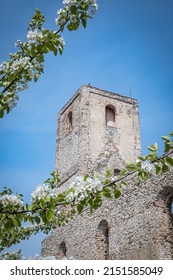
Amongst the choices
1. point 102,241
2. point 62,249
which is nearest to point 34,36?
point 102,241

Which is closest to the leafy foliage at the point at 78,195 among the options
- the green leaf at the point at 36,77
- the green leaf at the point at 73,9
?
the green leaf at the point at 36,77

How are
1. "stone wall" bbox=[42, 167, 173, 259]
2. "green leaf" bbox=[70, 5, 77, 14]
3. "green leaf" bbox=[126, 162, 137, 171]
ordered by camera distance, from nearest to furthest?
1. "green leaf" bbox=[126, 162, 137, 171]
2. "green leaf" bbox=[70, 5, 77, 14]
3. "stone wall" bbox=[42, 167, 173, 259]

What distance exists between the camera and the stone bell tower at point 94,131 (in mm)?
19875

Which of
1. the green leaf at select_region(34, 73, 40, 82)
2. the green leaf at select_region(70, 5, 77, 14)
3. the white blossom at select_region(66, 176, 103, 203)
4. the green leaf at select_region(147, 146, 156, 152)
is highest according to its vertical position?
the green leaf at select_region(70, 5, 77, 14)

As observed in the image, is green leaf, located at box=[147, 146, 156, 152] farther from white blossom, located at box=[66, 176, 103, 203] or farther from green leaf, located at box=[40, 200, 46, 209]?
green leaf, located at box=[40, 200, 46, 209]

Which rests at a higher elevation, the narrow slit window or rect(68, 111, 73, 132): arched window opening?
rect(68, 111, 73, 132): arched window opening

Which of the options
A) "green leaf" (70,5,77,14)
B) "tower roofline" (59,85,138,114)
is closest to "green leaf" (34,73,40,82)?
"green leaf" (70,5,77,14)

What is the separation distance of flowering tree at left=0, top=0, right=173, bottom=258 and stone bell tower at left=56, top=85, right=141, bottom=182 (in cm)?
1537

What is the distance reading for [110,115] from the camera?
22.3m

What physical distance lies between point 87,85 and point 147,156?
19012 millimetres

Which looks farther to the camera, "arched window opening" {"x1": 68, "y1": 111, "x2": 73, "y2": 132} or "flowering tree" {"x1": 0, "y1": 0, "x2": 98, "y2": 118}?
"arched window opening" {"x1": 68, "y1": 111, "x2": 73, "y2": 132}

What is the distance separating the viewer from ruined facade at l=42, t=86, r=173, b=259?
381 inches

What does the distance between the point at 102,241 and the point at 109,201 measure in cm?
171

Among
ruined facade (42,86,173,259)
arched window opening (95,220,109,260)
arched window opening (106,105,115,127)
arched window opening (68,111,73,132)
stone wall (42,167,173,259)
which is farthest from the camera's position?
arched window opening (68,111,73,132)
